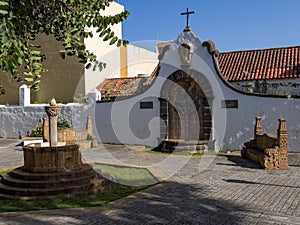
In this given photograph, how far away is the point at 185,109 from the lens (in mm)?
16188

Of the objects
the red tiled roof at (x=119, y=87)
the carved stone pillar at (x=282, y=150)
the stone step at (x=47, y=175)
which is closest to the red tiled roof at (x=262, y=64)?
the red tiled roof at (x=119, y=87)

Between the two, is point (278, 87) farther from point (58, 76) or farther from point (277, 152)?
point (58, 76)

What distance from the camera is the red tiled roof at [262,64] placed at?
16859mm

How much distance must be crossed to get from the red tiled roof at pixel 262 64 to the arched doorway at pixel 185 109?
275 cm

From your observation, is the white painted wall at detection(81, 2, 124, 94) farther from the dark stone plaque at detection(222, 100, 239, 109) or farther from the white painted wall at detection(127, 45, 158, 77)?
the dark stone plaque at detection(222, 100, 239, 109)

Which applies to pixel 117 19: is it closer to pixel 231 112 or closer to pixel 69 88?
pixel 231 112

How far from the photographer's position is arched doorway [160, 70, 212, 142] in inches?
615

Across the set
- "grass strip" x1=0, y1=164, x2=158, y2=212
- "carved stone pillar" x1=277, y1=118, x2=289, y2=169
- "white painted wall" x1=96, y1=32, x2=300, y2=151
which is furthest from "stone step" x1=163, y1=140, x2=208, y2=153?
"grass strip" x1=0, y1=164, x2=158, y2=212

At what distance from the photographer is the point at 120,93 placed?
776 inches

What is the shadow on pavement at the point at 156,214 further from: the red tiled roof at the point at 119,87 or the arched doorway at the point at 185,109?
the red tiled roof at the point at 119,87

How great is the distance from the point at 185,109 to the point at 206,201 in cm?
903

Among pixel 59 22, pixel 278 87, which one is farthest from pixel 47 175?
pixel 278 87

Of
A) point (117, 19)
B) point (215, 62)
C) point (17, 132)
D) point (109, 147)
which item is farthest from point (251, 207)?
point (17, 132)

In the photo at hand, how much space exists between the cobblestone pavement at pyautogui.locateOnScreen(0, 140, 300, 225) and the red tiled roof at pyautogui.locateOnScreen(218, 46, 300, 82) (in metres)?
5.88
